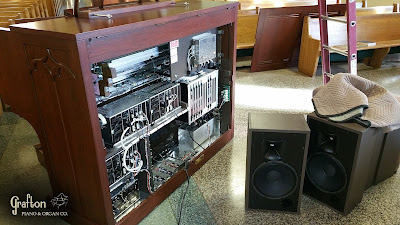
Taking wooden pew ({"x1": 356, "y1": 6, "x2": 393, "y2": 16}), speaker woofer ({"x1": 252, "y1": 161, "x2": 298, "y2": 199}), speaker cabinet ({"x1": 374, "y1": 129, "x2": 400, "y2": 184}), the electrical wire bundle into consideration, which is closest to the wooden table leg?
wooden pew ({"x1": 356, "y1": 6, "x2": 393, "y2": 16})

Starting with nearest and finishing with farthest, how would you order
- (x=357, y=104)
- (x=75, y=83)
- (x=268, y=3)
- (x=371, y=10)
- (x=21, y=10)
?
(x=75, y=83)
(x=357, y=104)
(x=21, y=10)
(x=371, y=10)
(x=268, y=3)

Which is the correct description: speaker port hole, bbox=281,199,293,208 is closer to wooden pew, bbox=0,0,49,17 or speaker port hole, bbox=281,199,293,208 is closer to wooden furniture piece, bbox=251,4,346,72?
wooden furniture piece, bbox=251,4,346,72

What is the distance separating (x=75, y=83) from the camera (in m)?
1.40

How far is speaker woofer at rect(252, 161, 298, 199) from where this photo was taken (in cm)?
189

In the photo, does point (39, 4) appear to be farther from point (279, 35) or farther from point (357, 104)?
point (357, 104)

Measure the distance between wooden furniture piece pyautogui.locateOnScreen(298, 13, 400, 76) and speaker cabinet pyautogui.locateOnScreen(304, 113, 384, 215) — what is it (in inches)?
97.7

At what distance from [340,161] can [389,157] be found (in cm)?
53

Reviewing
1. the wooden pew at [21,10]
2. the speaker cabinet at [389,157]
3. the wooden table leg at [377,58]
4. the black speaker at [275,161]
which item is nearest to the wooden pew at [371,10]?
the wooden table leg at [377,58]

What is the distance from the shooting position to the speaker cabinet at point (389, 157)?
204 cm

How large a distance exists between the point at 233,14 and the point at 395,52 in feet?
11.9

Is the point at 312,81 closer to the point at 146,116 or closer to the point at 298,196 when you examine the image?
the point at 298,196

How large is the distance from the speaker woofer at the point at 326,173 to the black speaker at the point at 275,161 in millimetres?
156

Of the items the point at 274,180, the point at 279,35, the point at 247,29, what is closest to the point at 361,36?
the point at 279,35

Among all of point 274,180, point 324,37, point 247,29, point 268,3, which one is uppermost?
point 268,3
